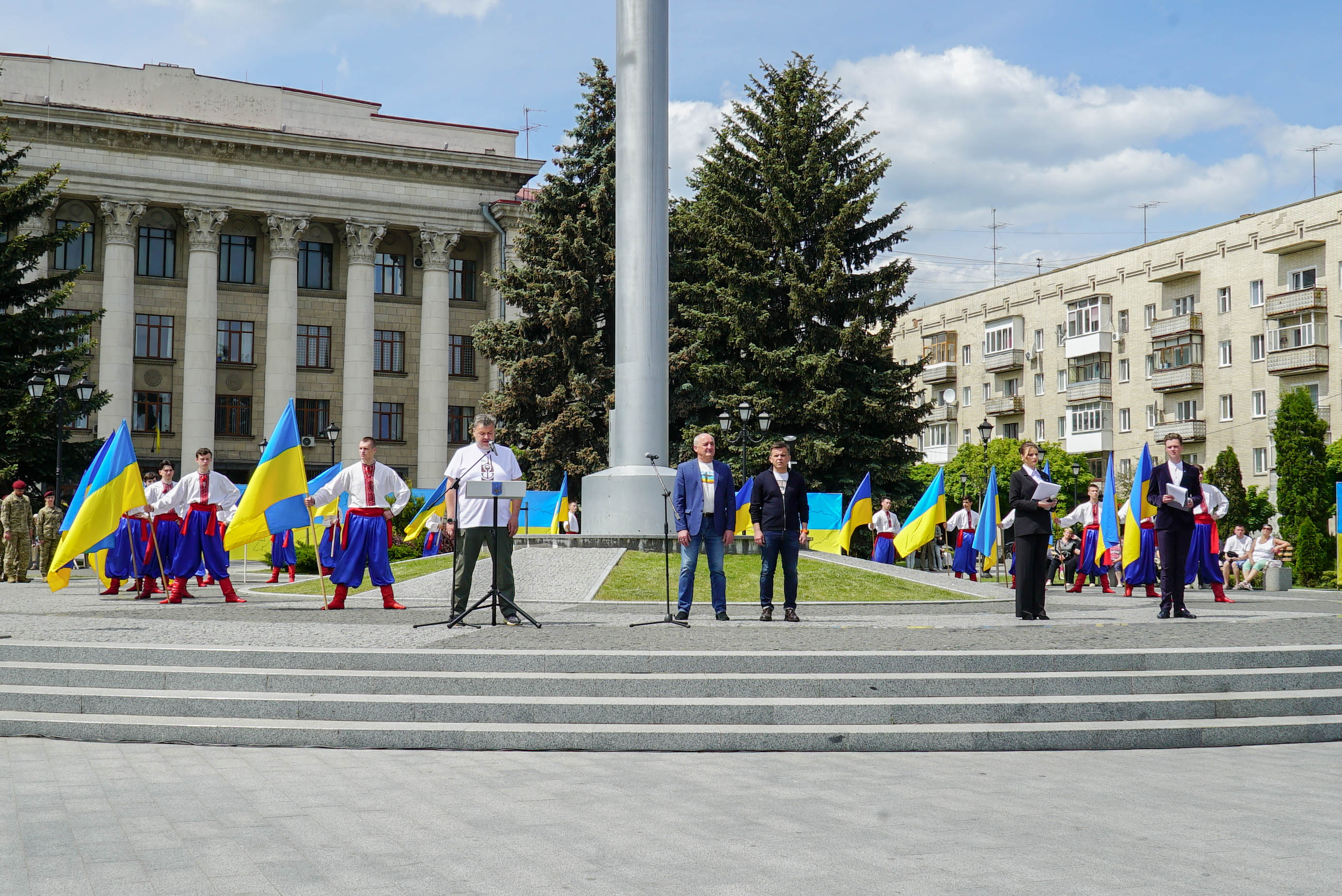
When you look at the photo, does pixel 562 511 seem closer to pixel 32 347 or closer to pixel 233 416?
pixel 32 347

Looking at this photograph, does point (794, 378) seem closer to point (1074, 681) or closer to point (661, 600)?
point (661, 600)

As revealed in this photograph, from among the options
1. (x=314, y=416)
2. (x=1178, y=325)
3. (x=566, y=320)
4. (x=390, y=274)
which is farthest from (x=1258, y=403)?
(x=314, y=416)

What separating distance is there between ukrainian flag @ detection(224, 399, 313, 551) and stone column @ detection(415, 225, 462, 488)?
37.2 metres

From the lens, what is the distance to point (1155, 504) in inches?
550

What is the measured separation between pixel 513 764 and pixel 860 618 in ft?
24.6

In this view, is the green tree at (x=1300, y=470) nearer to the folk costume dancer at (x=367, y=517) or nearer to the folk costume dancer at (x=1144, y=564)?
the folk costume dancer at (x=1144, y=564)

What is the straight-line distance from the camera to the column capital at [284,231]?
51125 mm

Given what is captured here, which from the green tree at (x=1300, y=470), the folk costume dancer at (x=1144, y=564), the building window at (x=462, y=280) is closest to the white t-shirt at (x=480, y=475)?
the folk costume dancer at (x=1144, y=564)

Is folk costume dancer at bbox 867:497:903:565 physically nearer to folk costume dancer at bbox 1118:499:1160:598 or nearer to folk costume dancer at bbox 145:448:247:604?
folk costume dancer at bbox 1118:499:1160:598

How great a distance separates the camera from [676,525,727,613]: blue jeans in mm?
12672

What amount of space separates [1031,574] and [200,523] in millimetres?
10989

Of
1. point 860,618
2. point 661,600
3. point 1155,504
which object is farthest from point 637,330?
point 1155,504

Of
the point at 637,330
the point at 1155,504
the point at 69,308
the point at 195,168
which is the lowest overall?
the point at 1155,504

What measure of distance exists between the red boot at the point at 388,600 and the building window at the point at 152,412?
38.9m
